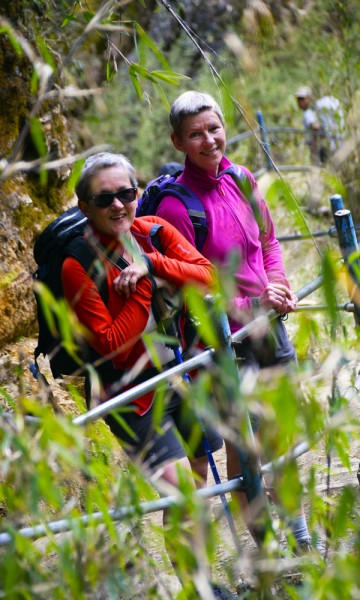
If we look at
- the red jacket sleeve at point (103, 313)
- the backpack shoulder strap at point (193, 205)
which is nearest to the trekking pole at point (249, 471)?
the red jacket sleeve at point (103, 313)

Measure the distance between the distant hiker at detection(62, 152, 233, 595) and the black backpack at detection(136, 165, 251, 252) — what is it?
202 millimetres

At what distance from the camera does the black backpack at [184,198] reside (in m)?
3.21

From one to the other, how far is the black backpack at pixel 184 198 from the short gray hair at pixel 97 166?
1.00 ft

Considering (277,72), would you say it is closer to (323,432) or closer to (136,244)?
(136,244)

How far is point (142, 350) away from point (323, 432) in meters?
1.13

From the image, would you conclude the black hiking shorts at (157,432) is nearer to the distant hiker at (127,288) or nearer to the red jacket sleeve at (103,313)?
the distant hiker at (127,288)

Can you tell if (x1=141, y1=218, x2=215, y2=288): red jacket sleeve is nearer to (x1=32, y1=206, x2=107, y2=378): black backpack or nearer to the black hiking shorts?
(x1=32, y1=206, x2=107, y2=378): black backpack

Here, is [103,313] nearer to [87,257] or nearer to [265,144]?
[87,257]

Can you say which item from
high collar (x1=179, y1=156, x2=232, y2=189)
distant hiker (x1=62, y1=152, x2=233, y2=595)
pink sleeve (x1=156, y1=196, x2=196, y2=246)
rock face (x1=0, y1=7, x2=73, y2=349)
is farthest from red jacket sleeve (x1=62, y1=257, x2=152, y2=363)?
rock face (x1=0, y1=7, x2=73, y2=349)

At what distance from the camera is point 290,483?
1.74m

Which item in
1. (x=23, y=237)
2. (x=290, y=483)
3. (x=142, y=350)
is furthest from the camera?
(x=23, y=237)

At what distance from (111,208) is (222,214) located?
1.79 ft

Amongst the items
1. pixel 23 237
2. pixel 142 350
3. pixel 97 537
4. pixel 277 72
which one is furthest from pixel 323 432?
pixel 277 72

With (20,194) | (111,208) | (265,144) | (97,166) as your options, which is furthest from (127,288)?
(20,194)
